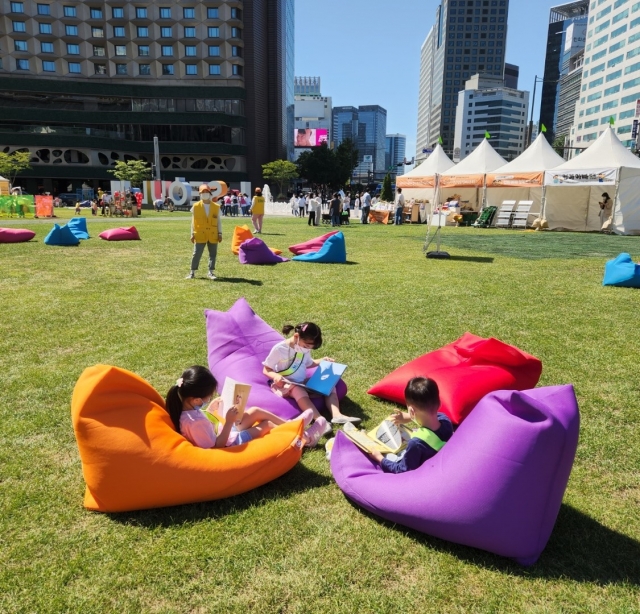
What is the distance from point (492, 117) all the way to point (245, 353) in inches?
6917

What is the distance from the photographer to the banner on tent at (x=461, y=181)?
26.8 m

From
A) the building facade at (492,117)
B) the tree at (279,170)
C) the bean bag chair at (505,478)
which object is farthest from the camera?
the building facade at (492,117)

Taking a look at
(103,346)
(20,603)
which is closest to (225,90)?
(103,346)

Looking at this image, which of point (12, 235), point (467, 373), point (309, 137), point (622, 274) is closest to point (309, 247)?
point (622, 274)

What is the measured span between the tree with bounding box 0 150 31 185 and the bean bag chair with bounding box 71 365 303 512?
60819mm

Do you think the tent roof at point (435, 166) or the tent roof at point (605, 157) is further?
the tent roof at point (435, 166)

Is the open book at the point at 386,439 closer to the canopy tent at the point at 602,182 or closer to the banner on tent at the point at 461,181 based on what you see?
the canopy tent at the point at 602,182

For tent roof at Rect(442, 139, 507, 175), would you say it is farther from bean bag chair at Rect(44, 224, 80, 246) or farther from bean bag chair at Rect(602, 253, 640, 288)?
bean bag chair at Rect(44, 224, 80, 246)

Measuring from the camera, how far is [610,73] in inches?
3871

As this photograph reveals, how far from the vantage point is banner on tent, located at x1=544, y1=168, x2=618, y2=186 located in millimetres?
22484

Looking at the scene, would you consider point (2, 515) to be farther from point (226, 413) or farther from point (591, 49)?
point (591, 49)

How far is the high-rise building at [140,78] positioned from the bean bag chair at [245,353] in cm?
6434

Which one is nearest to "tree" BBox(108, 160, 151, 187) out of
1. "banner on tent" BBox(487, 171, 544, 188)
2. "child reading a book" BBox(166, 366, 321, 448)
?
"banner on tent" BBox(487, 171, 544, 188)

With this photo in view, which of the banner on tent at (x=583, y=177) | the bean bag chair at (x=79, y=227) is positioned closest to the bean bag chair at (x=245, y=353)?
the bean bag chair at (x=79, y=227)
